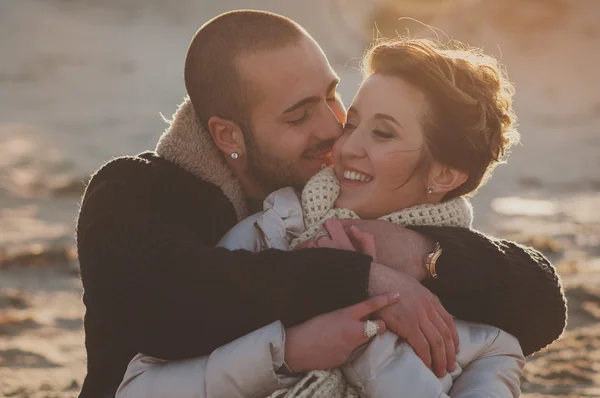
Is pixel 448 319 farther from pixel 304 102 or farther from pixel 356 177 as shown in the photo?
pixel 304 102

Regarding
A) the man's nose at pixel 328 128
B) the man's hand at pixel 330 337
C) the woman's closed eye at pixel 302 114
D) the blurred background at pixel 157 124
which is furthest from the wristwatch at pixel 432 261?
the blurred background at pixel 157 124

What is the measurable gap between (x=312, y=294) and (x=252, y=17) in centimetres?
141

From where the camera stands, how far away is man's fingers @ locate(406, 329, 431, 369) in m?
2.71

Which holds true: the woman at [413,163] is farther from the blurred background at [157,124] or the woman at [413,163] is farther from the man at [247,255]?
the blurred background at [157,124]

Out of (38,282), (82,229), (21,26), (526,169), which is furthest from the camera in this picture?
(21,26)

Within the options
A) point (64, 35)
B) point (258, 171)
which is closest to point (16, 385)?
point (258, 171)

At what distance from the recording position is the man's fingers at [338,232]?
9.36 ft

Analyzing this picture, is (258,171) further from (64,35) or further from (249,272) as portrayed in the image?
(64,35)

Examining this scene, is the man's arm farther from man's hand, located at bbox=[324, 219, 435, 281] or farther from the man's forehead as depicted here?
the man's forehead

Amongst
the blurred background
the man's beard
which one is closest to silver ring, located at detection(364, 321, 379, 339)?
the man's beard

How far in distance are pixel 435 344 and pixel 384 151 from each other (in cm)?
65

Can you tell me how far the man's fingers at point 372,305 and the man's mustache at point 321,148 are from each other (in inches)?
34.8

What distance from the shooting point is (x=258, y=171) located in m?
3.54

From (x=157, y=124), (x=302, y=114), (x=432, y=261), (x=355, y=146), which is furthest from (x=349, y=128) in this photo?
(x=157, y=124)
